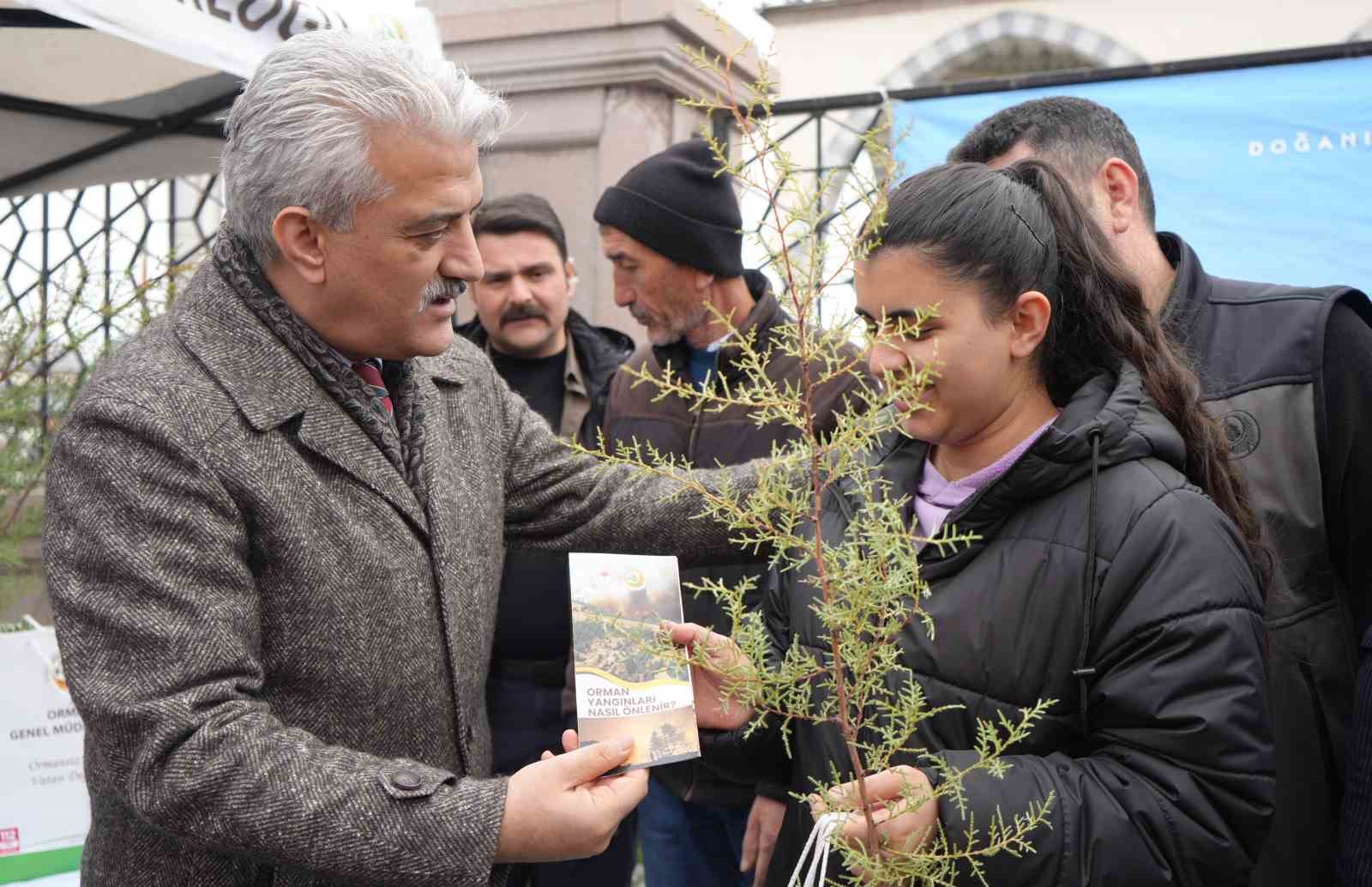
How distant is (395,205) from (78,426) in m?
0.54

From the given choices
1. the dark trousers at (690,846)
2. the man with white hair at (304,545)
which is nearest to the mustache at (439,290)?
the man with white hair at (304,545)

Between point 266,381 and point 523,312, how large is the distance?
207 centimetres

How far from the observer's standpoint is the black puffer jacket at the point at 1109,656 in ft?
5.03

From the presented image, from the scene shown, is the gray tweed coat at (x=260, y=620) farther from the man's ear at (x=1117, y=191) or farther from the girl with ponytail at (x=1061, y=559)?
the man's ear at (x=1117, y=191)

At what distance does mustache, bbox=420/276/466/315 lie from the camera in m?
1.87

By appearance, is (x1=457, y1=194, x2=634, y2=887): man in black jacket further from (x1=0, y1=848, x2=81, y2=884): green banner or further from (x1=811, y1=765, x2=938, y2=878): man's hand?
(x1=811, y1=765, x2=938, y2=878): man's hand

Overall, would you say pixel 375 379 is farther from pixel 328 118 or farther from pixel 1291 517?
pixel 1291 517

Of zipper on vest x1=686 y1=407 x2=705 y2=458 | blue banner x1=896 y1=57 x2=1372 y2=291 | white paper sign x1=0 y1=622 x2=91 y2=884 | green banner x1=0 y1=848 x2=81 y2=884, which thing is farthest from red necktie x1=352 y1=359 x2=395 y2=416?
blue banner x1=896 y1=57 x2=1372 y2=291

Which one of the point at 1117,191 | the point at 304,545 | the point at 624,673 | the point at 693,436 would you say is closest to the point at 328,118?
the point at 304,545

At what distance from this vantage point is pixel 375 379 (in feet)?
6.79

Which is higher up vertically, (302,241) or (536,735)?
(302,241)

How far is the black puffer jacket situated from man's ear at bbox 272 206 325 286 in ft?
2.82

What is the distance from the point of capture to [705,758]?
1.98m

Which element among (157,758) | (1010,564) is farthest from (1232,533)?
(157,758)
